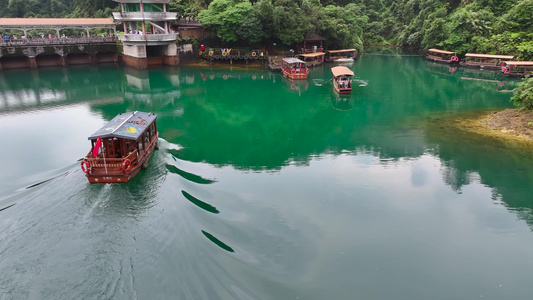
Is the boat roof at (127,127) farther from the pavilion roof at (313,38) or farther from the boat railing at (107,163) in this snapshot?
the pavilion roof at (313,38)

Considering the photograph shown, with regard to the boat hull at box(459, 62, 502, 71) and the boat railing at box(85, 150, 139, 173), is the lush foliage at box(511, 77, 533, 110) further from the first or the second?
the boat hull at box(459, 62, 502, 71)

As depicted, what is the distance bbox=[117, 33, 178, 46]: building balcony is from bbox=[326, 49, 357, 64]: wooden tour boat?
22.2 meters

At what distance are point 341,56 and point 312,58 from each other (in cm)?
789

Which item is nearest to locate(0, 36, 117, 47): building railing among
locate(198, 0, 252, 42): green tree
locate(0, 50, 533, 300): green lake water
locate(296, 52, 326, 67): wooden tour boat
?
locate(198, 0, 252, 42): green tree

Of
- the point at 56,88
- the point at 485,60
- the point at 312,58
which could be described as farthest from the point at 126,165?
the point at 485,60

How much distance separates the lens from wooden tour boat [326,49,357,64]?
48.8m

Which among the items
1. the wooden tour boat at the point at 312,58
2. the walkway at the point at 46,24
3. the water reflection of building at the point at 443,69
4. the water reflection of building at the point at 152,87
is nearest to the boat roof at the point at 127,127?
the water reflection of building at the point at 152,87

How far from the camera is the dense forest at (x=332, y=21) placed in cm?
4247

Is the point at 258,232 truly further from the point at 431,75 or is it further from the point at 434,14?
the point at 434,14

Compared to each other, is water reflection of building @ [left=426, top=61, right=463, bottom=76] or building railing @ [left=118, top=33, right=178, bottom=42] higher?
building railing @ [left=118, top=33, right=178, bottom=42]

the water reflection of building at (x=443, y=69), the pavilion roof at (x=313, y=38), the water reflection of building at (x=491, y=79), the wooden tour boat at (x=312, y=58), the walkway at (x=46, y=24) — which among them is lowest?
the water reflection of building at (x=491, y=79)

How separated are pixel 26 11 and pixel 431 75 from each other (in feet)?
218

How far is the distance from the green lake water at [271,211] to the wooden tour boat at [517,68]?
1980cm

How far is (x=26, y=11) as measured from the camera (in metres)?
59.9
